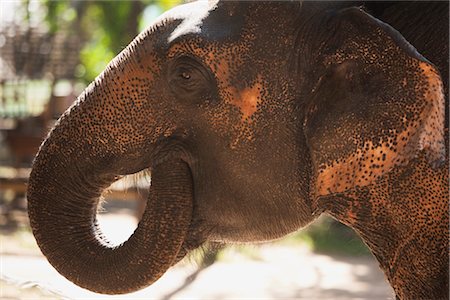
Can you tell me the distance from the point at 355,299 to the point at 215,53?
382cm

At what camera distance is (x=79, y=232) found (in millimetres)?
2109

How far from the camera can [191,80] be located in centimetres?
200

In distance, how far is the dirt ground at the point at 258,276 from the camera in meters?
5.30

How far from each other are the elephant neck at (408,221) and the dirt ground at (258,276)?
2.63m

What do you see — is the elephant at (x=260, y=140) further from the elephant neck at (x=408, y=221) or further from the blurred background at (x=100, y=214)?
the blurred background at (x=100, y=214)

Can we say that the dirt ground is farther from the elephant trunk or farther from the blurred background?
the elephant trunk

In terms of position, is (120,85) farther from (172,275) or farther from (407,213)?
(172,275)

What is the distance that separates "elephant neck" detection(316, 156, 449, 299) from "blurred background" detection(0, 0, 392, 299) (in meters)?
1.32

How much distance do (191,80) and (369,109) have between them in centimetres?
44

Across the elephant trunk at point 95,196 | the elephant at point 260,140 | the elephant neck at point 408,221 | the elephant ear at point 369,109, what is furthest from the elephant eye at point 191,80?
the elephant neck at point 408,221

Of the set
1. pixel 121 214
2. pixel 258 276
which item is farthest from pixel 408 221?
pixel 121 214

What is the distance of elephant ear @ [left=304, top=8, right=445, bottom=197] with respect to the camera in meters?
1.75

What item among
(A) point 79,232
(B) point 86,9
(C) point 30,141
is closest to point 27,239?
(C) point 30,141

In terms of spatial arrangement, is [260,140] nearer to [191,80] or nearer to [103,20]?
[191,80]
